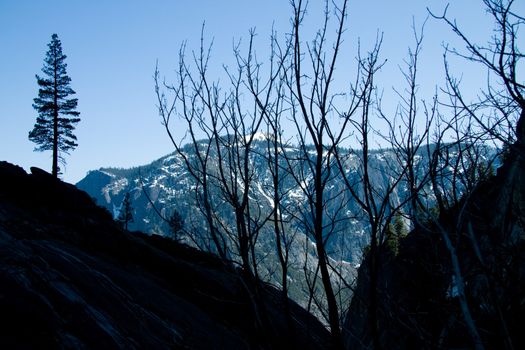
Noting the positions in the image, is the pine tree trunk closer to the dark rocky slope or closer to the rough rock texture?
the dark rocky slope

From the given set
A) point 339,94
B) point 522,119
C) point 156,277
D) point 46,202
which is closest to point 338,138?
point 339,94

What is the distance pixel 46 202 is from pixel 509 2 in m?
16.1

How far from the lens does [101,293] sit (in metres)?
7.89

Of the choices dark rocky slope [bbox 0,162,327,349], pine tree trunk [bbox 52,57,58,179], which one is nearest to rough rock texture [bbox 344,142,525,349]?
dark rocky slope [bbox 0,162,327,349]

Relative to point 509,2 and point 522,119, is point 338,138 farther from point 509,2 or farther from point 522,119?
point 522,119

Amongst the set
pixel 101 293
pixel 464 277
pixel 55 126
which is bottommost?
pixel 101 293

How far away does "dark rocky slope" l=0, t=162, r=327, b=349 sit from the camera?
5.47 metres

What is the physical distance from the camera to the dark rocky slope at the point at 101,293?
5.47 m

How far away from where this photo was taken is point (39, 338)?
5391 millimetres

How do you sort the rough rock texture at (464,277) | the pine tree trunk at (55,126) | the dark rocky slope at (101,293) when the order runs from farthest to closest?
the pine tree trunk at (55,126), the dark rocky slope at (101,293), the rough rock texture at (464,277)

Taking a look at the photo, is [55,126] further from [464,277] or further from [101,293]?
[464,277]

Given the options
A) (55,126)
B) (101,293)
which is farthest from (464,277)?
(55,126)

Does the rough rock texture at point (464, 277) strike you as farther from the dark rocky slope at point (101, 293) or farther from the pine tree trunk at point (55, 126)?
the pine tree trunk at point (55, 126)

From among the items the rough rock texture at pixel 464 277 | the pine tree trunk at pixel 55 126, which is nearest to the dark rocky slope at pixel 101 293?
the rough rock texture at pixel 464 277
